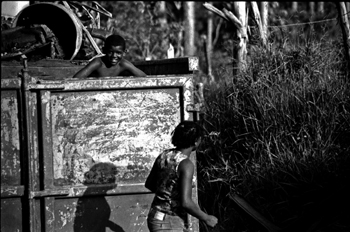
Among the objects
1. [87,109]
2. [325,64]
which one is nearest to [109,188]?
[87,109]

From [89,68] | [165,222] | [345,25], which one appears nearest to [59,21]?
[89,68]

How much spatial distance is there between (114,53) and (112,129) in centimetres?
120

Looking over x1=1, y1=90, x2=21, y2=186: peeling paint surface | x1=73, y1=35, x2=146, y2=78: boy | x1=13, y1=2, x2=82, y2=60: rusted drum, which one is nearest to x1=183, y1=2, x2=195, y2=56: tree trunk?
x1=13, y1=2, x2=82, y2=60: rusted drum

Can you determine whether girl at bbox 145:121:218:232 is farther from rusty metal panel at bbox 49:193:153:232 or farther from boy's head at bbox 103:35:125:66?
boy's head at bbox 103:35:125:66

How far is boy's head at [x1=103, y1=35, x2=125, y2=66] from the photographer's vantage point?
18.3 feet

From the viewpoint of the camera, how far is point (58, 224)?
4492mm

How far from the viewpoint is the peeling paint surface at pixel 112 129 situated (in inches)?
177

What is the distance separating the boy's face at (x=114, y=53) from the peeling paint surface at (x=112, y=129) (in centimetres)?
107

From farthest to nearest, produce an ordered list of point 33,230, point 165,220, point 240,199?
point 240,199 → point 33,230 → point 165,220

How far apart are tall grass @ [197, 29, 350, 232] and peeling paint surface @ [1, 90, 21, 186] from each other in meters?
1.92

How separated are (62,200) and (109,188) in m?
0.33

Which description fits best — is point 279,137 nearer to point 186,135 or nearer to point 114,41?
point 114,41

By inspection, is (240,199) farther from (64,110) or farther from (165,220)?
(64,110)

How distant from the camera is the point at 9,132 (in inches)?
174
